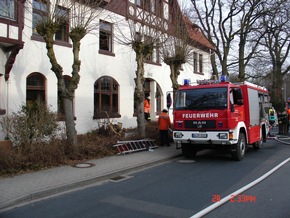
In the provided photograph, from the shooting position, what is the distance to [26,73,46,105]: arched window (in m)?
12.2

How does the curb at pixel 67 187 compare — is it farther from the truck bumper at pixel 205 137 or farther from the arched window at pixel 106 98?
the arched window at pixel 106 98

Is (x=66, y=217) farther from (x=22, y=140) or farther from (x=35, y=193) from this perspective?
(x=22, y=140)

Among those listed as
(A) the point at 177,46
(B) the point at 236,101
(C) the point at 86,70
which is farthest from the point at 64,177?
(A) the point at 177,46

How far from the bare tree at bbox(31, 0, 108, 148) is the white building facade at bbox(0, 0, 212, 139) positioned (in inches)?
48.2

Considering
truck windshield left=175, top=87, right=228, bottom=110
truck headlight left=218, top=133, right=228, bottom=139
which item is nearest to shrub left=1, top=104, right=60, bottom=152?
truck windshield left=175, top=87, right=228, bottom=110

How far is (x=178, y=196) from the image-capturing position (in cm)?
605

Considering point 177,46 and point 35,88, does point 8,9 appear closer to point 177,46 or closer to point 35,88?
point 35,88

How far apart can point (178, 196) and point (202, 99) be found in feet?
15.4

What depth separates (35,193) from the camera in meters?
6.07

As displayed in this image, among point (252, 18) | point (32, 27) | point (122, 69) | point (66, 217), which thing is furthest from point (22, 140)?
point (252, 18)

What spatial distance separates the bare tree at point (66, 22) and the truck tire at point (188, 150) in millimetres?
3883

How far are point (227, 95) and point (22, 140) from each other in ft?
21.1

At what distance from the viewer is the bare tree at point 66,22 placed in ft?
29.7

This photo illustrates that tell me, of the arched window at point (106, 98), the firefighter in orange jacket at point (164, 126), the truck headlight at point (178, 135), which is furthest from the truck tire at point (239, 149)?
the arched window at point (106, 98)
